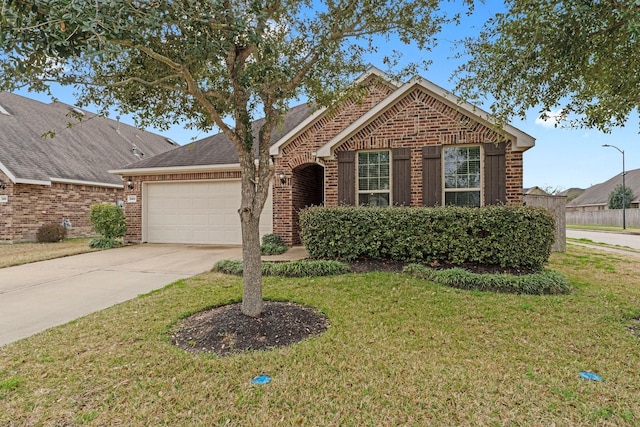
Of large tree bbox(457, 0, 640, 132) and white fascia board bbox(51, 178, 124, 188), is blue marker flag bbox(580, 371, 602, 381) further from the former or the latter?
white fascia board bbox(51, 178, 124, 188)

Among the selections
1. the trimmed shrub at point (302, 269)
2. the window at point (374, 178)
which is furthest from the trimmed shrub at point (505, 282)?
the window at point (374, 178)

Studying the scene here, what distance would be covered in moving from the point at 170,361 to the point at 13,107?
789 inches

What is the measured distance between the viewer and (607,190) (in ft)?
141

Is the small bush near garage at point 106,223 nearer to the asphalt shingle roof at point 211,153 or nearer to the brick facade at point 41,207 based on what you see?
the asphalt shingle roof at point 211,153

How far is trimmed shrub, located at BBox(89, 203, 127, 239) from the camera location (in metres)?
12.1

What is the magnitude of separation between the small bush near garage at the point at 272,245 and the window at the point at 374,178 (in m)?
2.77

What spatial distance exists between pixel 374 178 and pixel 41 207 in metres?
13.7

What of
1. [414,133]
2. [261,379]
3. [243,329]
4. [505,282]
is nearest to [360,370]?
[261,379]

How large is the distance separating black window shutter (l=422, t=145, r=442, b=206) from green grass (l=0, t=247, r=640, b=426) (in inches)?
154

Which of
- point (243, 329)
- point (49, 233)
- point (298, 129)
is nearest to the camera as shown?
point (243, 329)

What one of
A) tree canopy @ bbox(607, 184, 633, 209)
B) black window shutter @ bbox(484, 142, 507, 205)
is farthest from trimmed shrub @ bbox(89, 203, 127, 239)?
tree canopy @ bbox(607, 184, 633, 209)

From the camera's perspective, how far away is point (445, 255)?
777 cm

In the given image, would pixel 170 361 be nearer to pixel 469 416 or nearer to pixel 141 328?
pixel 141 328

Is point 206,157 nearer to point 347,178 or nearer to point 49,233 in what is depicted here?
point 347,178
